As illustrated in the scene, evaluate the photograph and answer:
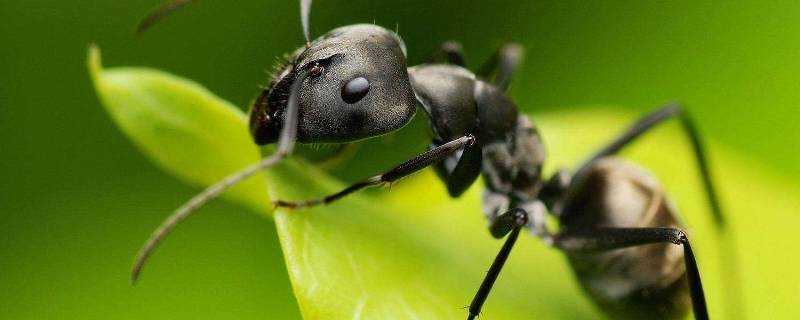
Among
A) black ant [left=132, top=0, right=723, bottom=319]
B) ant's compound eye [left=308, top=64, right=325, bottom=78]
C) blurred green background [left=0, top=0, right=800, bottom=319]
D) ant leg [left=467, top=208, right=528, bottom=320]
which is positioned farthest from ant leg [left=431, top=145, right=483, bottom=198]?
blurred green background [left=0, top=0, right=800, bottom=319]

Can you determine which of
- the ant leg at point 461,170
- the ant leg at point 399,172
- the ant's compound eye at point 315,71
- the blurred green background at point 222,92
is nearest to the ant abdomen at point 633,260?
the ant leg at point 461,170

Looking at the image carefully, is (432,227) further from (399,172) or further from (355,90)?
(355,90)

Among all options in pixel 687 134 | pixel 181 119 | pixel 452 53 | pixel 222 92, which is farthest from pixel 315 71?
pixel 222 92

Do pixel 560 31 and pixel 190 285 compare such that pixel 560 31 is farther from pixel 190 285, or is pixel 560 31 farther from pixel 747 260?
pixel 190 285

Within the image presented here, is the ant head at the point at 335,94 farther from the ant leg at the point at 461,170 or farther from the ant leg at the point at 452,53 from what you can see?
the ant leg at the point at 452,53

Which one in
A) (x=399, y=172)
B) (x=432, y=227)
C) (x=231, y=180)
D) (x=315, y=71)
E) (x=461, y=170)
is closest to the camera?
(x=231, y=180)
